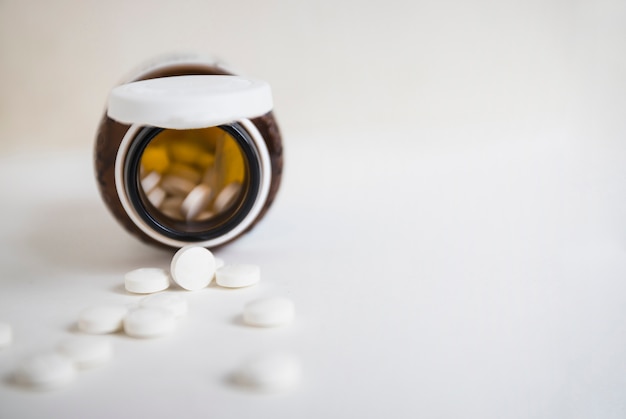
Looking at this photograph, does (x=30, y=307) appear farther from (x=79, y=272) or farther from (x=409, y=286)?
(x=409, y=286)

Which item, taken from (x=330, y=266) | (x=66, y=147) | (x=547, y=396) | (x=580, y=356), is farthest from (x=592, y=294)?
(x=66, y=147)

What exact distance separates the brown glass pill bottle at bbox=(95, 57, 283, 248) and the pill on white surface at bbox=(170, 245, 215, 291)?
9 centimetres

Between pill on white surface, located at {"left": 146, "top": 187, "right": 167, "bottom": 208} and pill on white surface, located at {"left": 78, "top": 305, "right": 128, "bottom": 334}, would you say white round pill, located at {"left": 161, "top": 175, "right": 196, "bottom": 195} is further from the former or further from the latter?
pill on white surface, located at {"left": 78, "top": 305, "right": 128, "bottom": 334}

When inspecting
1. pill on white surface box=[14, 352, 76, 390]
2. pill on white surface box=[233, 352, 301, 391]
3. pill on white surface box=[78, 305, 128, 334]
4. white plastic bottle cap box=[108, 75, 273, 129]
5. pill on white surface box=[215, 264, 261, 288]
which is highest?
white plastic bottle cap box=[108, 75, 273, 129]

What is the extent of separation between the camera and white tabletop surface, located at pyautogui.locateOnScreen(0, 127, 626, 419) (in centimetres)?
105

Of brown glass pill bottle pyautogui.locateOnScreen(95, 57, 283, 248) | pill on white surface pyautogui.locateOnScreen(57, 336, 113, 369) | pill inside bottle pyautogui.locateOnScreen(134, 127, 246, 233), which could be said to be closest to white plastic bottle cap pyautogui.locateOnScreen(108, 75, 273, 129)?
brown glass pill bottle pyautogui.locateOnScreen(95, 57, 283, 248)


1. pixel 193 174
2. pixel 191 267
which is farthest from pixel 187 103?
pixel 193 174

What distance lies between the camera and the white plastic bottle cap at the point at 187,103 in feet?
4.26

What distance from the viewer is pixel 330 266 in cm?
151

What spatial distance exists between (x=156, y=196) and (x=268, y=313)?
0.48m

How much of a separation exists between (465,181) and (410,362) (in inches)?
38.0

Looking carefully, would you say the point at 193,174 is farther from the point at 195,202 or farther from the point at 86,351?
the point at 86,351

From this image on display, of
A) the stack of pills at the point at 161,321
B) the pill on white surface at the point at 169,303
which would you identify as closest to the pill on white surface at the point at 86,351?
the stack of pills at the point at 161,321

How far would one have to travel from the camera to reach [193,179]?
1663 mm
